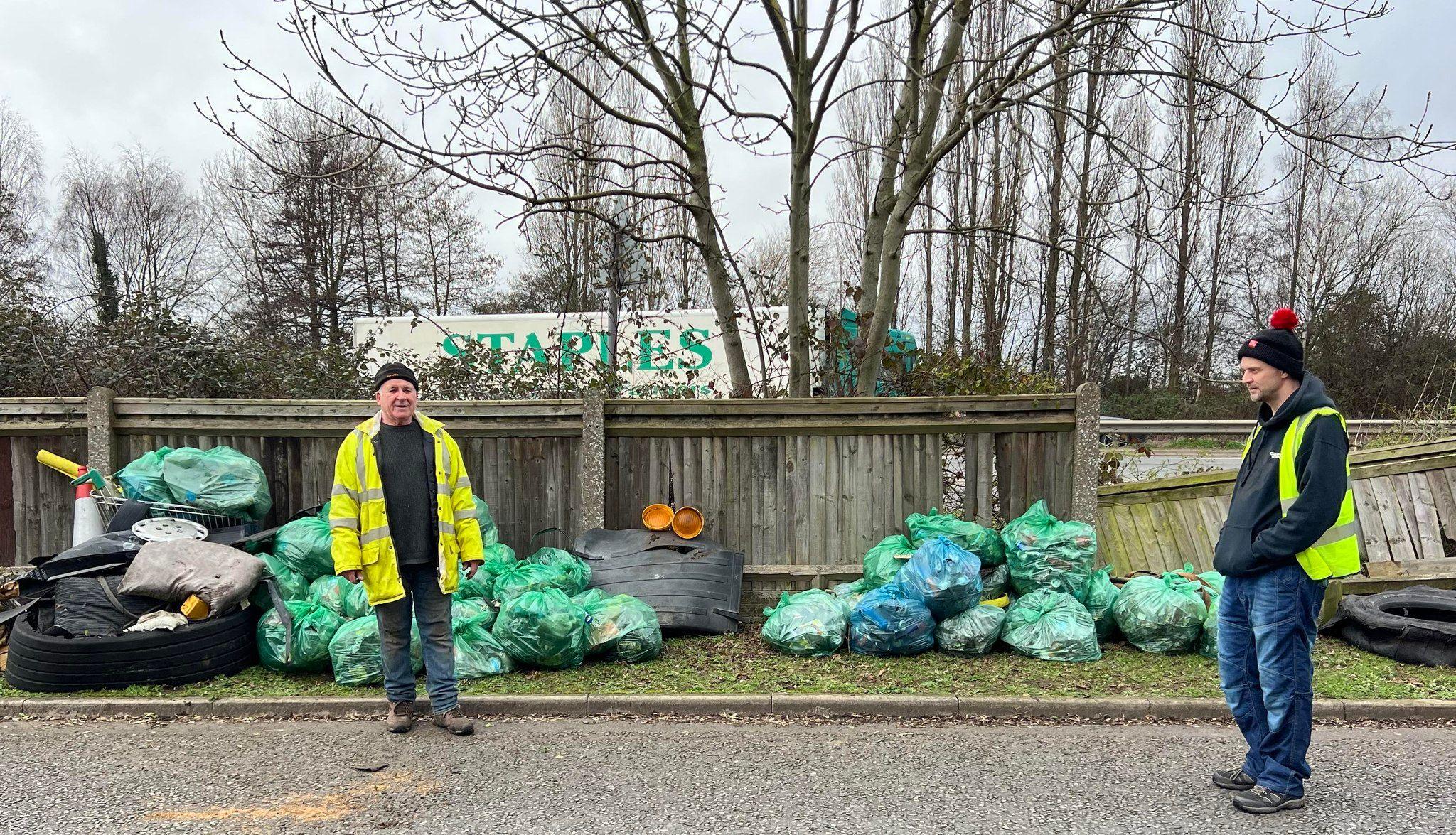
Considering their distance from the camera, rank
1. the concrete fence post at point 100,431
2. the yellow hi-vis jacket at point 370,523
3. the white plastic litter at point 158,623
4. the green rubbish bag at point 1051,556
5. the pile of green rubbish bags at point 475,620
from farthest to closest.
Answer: the concrete fence post at point 100,431 < the green rubbish bag at point 1051,556 < the pile of green rubbish bags at point 475,620 < the white plastic litter at point 158,623 < the yellow hi-vis jacket at point 370,523

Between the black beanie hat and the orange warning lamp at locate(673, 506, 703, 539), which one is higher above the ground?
the black beanie hat

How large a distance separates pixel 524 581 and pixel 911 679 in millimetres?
2503

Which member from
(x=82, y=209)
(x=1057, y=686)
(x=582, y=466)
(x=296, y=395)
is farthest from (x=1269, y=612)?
(x=82, y=209)

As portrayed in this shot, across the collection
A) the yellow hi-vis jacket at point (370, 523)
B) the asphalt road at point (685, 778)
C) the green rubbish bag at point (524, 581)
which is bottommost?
the asphalt road at point (685, 778)

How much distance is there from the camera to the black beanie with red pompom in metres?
3.39

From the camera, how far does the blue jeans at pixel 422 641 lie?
14.5 ft

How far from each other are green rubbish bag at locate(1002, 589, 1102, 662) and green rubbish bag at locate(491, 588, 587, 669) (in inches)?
107

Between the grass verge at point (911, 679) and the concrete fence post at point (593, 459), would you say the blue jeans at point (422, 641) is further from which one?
the concrete fence post at point (593, 459)

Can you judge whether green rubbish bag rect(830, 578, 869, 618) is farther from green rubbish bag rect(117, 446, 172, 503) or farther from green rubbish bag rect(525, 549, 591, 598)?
green rubbish bag rect(117, 446, 172, 503)

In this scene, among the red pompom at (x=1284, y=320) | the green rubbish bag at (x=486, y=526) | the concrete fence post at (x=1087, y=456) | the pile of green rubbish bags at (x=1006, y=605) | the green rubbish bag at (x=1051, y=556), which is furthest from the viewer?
the concrete fence post at (x=1087, y=456)


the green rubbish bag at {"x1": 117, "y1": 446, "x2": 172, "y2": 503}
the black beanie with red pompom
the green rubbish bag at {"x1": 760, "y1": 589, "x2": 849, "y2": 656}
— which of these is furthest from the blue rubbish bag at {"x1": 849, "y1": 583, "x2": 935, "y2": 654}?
the green rubbish bag at {"x1": 117, "y1": 446, "x2": 172, "y2": 503}

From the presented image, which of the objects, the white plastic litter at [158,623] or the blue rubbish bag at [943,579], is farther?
the blue rubbish bag at [943,579]

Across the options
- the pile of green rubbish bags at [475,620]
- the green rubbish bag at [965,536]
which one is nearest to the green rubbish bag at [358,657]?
the pile of green rubbish bags at [475,620]

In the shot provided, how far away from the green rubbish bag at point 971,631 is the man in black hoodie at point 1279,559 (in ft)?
6.13
